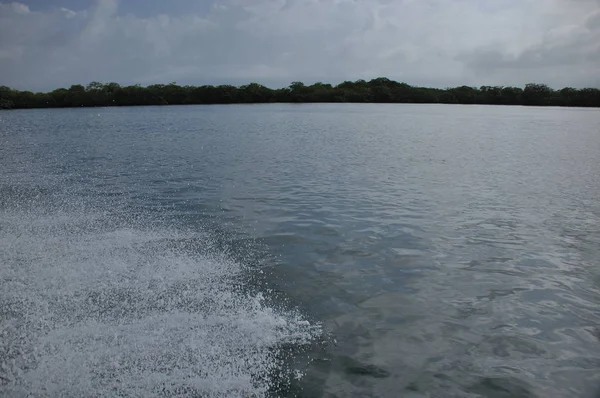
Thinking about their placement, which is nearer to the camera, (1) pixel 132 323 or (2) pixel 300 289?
(1) pixel 132 323

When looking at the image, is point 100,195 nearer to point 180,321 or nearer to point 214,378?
point 180,321

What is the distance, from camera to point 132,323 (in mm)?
8469

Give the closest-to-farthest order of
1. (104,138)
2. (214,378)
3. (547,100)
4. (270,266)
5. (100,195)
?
(214,378) < (270,266) < (100,195) < (104,138) < (547,100)

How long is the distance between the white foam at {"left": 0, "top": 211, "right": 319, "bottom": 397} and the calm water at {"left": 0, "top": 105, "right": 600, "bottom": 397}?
1.6 inches

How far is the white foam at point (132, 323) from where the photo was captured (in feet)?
22.2

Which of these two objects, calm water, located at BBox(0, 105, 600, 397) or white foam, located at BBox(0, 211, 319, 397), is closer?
white foam, located at BBox(0, 211, 319, 397)

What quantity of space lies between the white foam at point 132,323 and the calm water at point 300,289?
4cm

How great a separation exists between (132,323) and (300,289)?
3898 mm

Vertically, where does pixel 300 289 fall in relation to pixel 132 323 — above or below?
below

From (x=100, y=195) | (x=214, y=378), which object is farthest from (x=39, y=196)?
(x=214, y=378)

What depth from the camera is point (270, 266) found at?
1200 cm

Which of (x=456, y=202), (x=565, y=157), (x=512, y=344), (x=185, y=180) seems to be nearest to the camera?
(x=512, y=344)

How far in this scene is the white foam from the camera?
6766 millimetres

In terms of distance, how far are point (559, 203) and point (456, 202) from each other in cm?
464
